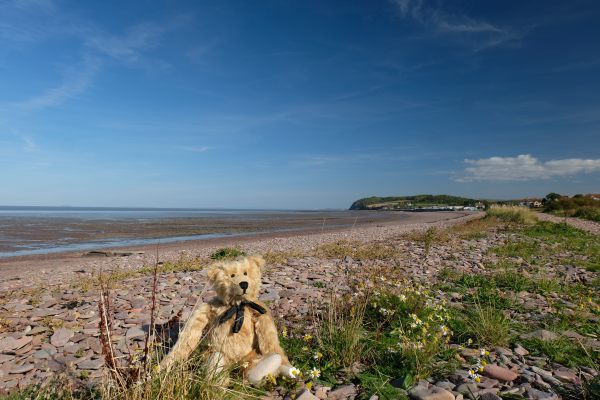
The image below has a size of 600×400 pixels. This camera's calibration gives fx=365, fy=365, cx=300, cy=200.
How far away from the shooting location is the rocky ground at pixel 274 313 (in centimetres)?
370

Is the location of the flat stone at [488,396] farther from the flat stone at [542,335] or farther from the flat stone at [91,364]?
the flat stone at [91,364]

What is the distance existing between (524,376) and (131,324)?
537cm

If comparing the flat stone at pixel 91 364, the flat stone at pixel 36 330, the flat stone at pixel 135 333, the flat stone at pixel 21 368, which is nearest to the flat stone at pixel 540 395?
the flat stone at pixel 91 364

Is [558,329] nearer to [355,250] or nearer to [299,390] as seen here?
[299,390]

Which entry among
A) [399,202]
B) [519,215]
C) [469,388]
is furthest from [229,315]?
[399,202]

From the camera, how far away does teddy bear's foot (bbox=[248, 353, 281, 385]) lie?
3.58m

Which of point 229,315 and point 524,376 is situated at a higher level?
point 229,315

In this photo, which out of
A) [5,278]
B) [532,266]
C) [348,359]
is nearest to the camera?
[348,359]

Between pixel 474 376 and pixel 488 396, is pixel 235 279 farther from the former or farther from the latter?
pixel 488 396

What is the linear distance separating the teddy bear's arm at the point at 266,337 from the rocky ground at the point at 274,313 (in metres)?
0.56

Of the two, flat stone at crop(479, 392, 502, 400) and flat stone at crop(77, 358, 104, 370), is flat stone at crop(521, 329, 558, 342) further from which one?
flat stone at crop(77, 358, 104, 370)

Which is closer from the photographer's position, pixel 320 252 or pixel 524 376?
pixel 524 376

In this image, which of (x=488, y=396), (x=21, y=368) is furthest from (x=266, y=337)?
(x=21, y=368)

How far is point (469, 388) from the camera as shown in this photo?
3523 millimetres
